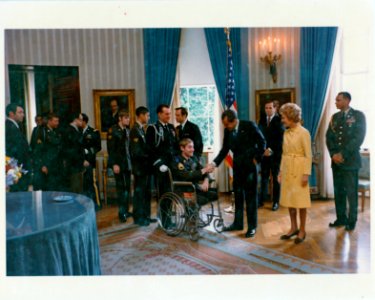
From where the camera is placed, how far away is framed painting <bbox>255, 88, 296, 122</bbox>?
267 centimetres

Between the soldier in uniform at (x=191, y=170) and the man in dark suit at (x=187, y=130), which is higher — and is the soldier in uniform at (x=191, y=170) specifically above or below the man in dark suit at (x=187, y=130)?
below

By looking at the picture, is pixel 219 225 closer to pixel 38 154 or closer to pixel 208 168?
pixel 208 168

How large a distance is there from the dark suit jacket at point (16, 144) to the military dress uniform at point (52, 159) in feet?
0.35

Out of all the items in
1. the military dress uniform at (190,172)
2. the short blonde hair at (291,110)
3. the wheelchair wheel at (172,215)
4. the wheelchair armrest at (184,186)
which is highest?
the short blonde hair at (291,110)

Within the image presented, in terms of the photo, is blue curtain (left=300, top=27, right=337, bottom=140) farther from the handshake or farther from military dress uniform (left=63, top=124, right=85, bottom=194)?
military dress uniform (left=63, top=124, right=85, bottom=194)

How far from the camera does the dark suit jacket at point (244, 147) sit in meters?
2.77

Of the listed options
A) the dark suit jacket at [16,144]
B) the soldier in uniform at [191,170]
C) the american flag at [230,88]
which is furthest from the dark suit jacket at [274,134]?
the dark suit jacket at [16,144]

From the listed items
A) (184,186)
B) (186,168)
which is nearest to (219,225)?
(184,186)

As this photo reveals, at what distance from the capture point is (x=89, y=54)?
8.64 feet

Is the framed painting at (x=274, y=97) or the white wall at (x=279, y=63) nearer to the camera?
the white wall at (x=279, y=63)

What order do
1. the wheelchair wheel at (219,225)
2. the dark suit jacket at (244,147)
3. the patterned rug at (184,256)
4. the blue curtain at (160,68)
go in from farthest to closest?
the wheelchair wheel at (219,225)
the dark suit jacket at (244,147)
the blue curtain at (160,68)
the patterned rug at (184,256)

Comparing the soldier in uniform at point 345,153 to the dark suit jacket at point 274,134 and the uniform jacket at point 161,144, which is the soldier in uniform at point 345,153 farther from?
the uniform jacket at point 161,144

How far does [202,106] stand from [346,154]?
124 cm
